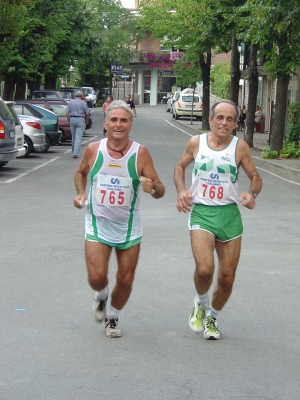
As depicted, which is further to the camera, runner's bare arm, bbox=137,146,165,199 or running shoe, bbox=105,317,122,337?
running shoe, bbox=105,317,122,337

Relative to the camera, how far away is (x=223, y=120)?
5.75m

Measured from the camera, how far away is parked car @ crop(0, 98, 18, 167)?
17156 millimetres

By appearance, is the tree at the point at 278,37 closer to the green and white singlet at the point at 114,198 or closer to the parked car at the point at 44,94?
the parked car at the point at 44,94

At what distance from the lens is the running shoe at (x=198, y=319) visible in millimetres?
5871

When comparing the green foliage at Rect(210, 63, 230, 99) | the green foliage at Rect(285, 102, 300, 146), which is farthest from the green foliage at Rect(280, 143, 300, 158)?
the green foliage at Rect(210, 63, 230, 99)

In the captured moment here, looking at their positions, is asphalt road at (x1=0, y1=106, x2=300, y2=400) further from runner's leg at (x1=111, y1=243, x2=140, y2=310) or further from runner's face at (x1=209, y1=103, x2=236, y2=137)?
runner's face at (x1=209, y1=103, x2=236, y2=137)

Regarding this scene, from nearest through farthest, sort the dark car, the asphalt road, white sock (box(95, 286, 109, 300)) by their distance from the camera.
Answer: the asphalt road
white sock (box(95, 286, 109, 300))
the dark car

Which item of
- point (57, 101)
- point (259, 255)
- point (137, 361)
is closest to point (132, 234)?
point (137, 361)

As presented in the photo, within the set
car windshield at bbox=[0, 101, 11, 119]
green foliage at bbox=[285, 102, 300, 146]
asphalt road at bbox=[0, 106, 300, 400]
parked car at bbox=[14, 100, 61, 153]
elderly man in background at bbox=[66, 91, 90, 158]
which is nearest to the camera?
asphalt road at bbox=[0, 106, 300, 400]

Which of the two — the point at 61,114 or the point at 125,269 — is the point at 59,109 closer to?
the point at 61,114

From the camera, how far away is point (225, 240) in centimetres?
572

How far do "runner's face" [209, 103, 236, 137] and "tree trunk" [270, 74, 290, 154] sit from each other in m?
20.6

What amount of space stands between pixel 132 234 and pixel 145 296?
1.59 m

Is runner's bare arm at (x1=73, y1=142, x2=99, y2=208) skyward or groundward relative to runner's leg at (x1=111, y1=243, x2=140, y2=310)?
skyward
